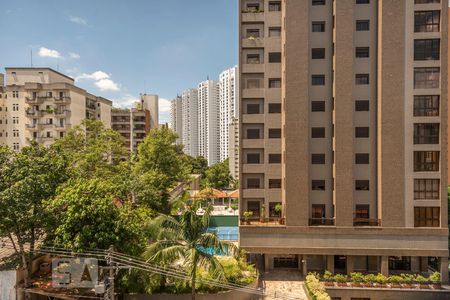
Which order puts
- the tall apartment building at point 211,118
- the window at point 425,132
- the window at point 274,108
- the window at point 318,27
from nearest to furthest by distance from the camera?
the window at point 425,132, the window at point 318,27, the window at point 274,108, the tall apartment building at point 211,118

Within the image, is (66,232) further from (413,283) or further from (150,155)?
(413,283)

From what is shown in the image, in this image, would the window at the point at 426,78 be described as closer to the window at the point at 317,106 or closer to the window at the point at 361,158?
the window at the point at 361,158

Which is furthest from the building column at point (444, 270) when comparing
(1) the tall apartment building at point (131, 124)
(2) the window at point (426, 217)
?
(1) the tall apartment building at point (131, 124)

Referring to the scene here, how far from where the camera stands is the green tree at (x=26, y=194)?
15.1 m

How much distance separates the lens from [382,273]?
903 inches

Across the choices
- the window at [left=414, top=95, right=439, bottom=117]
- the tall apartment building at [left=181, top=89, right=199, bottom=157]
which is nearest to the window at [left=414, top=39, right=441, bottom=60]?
the window at [left=414, top=95, right=439, bottom=117]

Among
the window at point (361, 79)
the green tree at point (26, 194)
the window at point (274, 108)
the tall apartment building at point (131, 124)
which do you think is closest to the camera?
the green tree at point (26, 194)

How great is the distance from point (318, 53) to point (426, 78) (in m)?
9.58

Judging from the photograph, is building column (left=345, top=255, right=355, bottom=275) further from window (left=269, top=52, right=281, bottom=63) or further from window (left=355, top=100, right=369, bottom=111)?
window (left=269, top=52, right=281, bottom=63)

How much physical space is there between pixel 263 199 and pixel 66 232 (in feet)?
55.1

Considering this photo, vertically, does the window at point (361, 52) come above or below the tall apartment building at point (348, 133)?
above

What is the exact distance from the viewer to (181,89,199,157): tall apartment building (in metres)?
118

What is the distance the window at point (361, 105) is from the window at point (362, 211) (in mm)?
8963

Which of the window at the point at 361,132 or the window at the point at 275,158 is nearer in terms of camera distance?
the window at the point at 361,132
